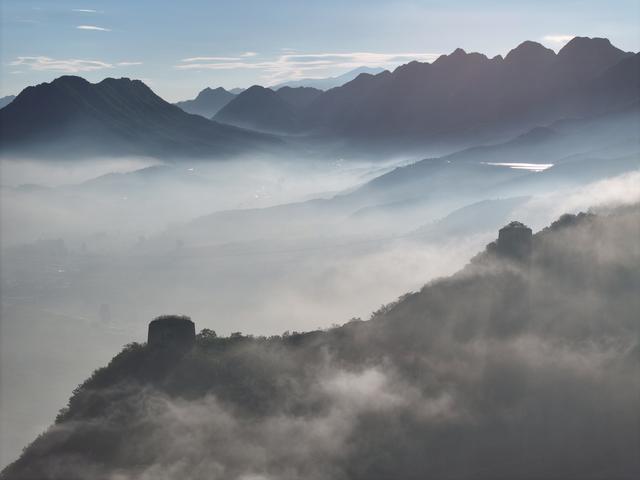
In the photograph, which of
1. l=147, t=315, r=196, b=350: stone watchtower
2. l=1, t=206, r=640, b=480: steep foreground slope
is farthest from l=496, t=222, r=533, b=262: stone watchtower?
l=147, t=315, r=196, b=350: stone watchtower

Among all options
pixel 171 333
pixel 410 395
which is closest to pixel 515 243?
pixel 410 395

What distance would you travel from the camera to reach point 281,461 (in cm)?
7219

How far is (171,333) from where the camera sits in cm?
8238

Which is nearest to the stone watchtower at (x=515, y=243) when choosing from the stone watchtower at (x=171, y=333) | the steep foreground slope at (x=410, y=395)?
the steep foreground slope at (x=410, y=395)

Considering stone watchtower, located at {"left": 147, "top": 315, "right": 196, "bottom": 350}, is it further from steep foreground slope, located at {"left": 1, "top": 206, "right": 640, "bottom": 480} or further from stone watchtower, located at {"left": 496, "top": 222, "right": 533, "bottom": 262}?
stone watchtower, located at {"left": 496, "top": 222, "right": 533, "bottom": 262}

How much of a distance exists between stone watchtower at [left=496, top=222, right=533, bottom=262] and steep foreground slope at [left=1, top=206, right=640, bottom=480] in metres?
0.63

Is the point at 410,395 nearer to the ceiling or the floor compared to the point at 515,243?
nearer to the floor

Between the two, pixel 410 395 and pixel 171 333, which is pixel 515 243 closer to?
pixel 410 395

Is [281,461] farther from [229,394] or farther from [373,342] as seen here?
[373,342]

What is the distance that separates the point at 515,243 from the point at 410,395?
129ft

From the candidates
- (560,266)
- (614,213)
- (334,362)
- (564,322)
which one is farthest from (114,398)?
(614,213)

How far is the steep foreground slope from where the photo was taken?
2761 inches

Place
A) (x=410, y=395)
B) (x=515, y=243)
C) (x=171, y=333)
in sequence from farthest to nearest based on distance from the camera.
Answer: (x=515, y=243) < (x=410, y=395) < (x=171, y=333)

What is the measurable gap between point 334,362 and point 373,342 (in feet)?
26.2
